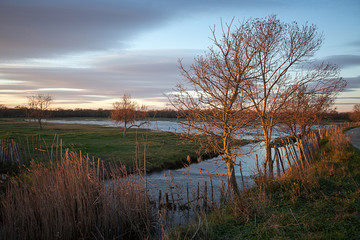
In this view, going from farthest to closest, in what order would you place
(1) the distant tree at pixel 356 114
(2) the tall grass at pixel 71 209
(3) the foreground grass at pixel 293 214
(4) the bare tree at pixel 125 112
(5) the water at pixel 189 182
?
(1) the distant tree at pixel 356 114 → (4) the bare tree at pixel 125 112 → (5) the water at pixel 189 182 → (2) the tall grass at pixel 71 209 → (3) the foreground grass at pixel 293 214

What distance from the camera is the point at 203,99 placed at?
7.26 meters

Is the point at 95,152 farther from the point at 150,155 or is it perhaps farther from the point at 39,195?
the point at 39,195

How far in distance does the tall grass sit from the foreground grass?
164cm

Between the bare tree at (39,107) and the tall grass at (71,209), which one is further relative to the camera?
the bare tree at (39,107)

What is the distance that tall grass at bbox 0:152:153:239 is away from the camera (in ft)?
17.5

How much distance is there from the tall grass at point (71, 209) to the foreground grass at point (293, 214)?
5.37ft

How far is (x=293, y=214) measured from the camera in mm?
5117

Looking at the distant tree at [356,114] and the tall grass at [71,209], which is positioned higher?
the distant tree at [356,114]

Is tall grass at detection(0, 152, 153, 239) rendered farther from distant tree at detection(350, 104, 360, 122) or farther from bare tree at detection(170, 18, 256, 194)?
distant tree at detection(350, 104, 360, 122)

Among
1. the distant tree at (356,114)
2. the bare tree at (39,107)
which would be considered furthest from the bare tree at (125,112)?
the distant tree at (356,114)

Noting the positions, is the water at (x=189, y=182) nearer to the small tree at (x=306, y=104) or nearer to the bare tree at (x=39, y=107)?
the small tree at (x=306, y=104)

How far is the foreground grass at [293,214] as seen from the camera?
177 inches

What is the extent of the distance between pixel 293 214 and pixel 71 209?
491 centimetres

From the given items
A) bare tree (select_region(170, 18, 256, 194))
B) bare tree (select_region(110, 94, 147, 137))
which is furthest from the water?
bare tree (select_region(110, 94, 147, 137))
